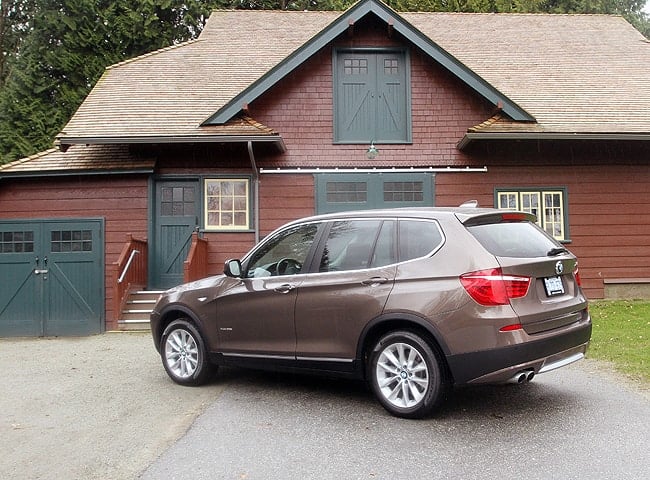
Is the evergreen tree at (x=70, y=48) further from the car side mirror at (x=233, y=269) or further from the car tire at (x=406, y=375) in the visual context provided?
the car tire at (x=406, y=375)

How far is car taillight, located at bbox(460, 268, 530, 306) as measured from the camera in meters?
4.20

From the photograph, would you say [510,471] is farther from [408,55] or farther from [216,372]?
[408,55]

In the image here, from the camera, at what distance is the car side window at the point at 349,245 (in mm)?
4941

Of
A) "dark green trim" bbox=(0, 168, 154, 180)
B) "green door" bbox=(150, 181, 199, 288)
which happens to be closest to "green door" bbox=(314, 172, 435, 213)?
"green door" bbox=(150, 181, 199, 288)

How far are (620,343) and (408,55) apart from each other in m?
7.32

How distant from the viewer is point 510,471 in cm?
357

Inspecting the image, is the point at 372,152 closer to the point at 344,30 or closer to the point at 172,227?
the point at 344,30

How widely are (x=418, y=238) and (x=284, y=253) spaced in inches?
55.7

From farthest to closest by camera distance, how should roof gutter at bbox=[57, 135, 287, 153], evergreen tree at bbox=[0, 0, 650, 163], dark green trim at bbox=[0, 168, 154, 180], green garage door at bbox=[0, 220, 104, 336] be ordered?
evergreen tree at bbox=[0, 0, 650, 163] < dark green trim at bbox=[0, 168, 154, 180] < roof gutter at bbox=[57, 135, 287, 153] < green garage door at bbox=[0, 220, 104, 336]

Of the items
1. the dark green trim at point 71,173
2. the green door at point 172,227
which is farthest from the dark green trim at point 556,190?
the dark green trim at point 71,173

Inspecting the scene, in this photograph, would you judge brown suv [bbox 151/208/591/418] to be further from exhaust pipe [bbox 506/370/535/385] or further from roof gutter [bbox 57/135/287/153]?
roof gutter [bbox 57/135/287/153]

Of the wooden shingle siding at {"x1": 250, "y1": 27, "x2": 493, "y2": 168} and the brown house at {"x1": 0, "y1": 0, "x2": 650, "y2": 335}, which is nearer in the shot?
the brown house at {"x1": 0, "y1": 0, "x2": 650, "y2": 335}

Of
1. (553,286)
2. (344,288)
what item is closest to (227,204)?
(344,288)

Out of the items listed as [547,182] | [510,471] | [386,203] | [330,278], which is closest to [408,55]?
[386,203]
